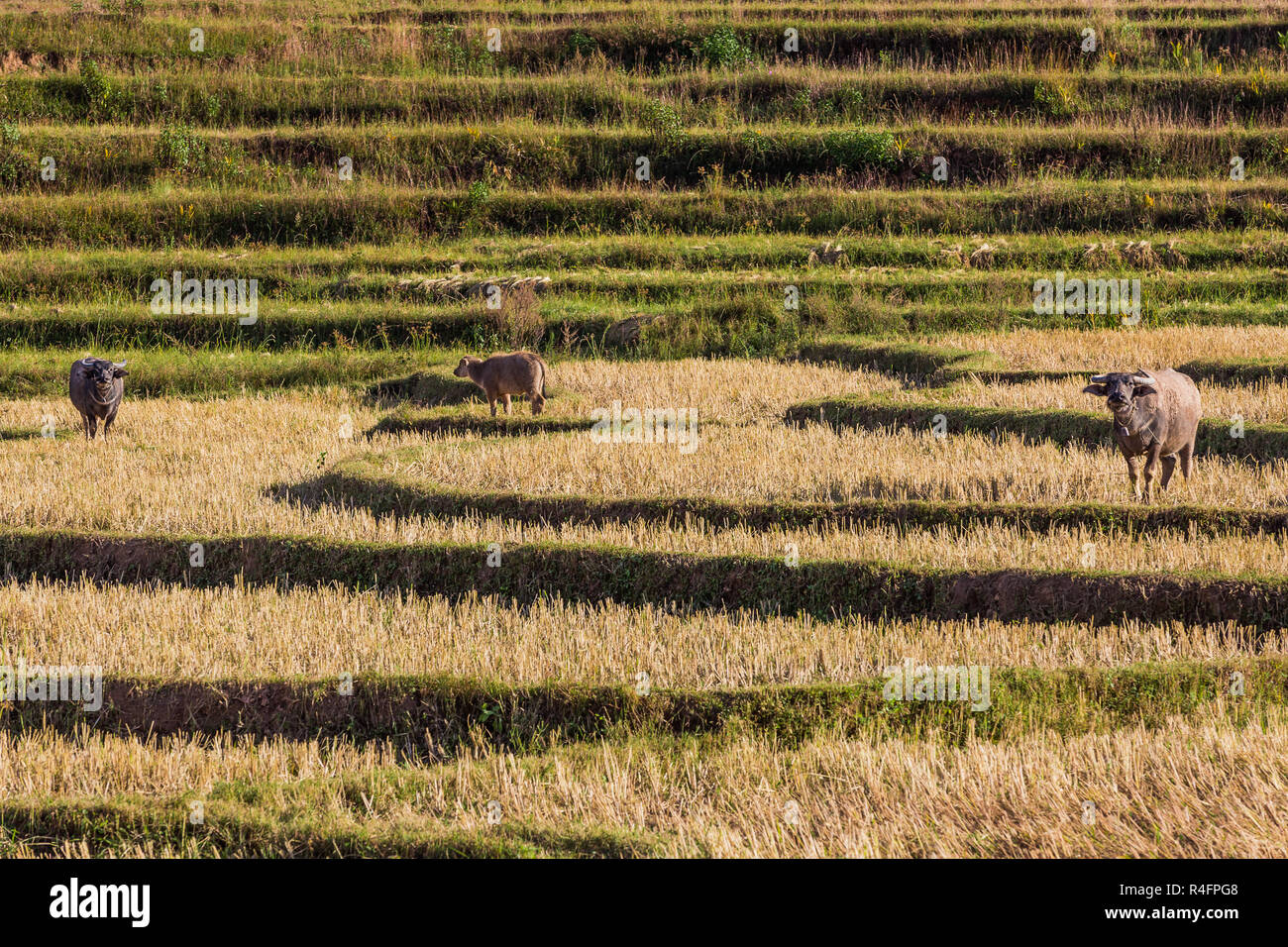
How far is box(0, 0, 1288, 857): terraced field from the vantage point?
5074 millimetres

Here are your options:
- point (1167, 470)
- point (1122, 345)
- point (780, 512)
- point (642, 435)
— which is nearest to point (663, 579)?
point (780, 512)

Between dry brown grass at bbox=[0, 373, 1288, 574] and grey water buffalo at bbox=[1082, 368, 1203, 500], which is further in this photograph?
grey water buffalo at bbox=[1082, 368, 1203, 500]

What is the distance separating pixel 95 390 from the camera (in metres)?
11.9

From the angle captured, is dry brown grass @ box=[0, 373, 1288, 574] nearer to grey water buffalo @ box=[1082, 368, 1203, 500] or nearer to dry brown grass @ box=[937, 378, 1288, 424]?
grey water buffalo @ box=[1082, 368, 1203, 500]

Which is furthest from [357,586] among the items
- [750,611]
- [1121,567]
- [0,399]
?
[0,399]

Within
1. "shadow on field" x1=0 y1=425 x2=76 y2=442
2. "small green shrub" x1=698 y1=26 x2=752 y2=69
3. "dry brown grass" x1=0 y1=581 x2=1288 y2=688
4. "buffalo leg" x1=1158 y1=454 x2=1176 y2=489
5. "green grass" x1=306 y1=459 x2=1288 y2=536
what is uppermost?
"small green shrub" x1=698 y1=26 x2=752 y2=69

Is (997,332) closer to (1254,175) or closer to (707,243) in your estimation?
(707,243)

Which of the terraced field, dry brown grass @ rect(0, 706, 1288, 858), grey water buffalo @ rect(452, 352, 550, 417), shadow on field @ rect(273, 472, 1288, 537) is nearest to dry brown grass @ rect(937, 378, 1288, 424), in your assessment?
the terraced field

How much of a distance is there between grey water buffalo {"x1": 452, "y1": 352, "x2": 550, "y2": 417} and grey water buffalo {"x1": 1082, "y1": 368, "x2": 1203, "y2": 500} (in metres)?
5.57

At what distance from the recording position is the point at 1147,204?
20.1 meters

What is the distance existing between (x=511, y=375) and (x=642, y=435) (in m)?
1.54

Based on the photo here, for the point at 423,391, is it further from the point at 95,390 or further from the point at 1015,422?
the point at 1015,422

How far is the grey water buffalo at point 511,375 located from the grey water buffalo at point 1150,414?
5570 mm

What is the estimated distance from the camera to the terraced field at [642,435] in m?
5.07
